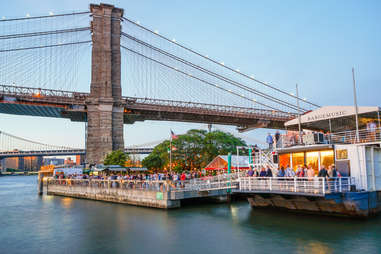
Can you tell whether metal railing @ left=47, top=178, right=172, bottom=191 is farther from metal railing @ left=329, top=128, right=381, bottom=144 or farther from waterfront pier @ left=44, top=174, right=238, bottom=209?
metal railing @ left=329, top=128, right=381, bottom=144

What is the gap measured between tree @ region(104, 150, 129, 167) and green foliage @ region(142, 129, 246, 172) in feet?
23.7

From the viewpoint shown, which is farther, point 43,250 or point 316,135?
point 316,135

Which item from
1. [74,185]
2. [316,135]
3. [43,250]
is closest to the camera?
[43,250]

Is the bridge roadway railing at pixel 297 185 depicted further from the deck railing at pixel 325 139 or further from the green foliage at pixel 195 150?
the green foliage at pixel 195 150

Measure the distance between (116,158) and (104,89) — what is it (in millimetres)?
11877

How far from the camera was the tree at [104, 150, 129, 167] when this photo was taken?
145 ft

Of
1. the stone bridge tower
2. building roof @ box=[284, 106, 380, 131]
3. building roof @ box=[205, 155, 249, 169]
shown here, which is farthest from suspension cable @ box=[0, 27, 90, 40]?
building roof @ box=[284, 106, 380, 131]

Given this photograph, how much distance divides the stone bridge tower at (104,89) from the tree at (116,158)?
2664 millimetres

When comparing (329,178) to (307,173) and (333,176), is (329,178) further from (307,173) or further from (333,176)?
(307,173)

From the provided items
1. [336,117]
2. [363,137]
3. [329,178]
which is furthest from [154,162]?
[329,178]

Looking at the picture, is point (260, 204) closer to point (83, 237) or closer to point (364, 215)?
point (364, 215)

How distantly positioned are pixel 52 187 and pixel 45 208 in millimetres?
13363

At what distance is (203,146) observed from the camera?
50031 millimetres

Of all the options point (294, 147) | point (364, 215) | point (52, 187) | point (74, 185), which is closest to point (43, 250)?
point (294, 147)
